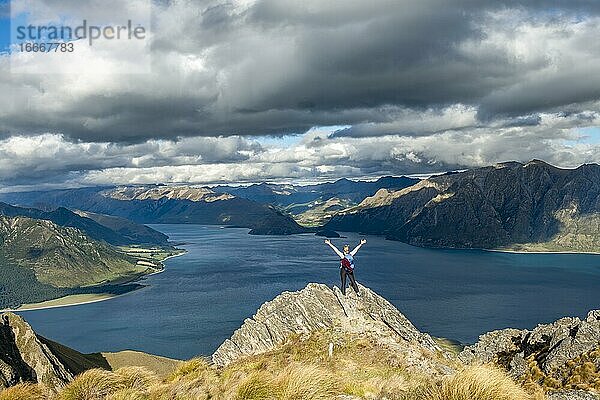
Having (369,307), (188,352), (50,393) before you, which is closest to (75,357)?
(188,352)

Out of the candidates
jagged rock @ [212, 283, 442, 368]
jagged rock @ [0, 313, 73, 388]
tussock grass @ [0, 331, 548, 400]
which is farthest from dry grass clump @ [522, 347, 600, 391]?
jagged rock @ [0, 313, 73, 388]

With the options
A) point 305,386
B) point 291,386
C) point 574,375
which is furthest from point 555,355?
point 291,386

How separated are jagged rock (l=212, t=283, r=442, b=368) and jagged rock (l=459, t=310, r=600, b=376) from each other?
30.4 ft

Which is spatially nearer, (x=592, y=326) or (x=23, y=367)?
(x=592, y=326)

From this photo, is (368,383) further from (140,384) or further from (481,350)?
(481,350)

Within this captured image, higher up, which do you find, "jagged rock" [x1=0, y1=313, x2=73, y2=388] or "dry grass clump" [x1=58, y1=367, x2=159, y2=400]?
"dry grass clump" [x1=58, y1=367, x2=159, y2=400]

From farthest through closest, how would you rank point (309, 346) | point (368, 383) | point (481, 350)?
point (481, 350)
point (309, 346)
point (368, 383)

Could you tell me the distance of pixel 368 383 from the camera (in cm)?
1712

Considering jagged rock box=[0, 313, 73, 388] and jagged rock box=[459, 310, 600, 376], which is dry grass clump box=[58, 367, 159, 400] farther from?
jagged rock box=[0, 313, 73, 388]

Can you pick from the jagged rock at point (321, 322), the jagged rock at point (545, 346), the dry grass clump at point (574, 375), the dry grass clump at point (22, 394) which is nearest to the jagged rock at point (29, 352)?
the jagged rock at point (321, 322)

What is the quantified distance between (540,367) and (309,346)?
22245mm

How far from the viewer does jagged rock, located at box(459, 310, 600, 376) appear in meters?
39.3

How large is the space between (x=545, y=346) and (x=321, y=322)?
30606 millimetres

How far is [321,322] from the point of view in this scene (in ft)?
119
